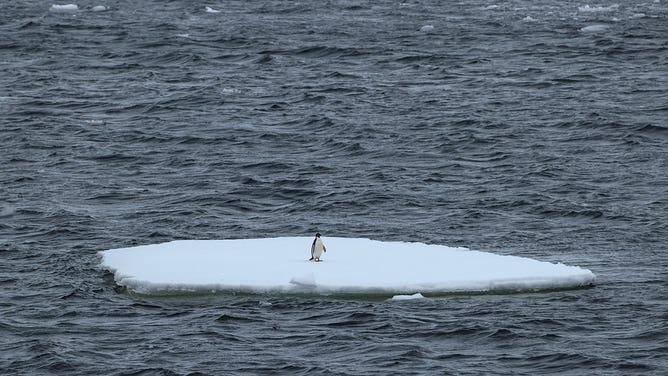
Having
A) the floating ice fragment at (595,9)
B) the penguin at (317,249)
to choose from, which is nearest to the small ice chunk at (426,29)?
the floating ice fragment at (595,9)

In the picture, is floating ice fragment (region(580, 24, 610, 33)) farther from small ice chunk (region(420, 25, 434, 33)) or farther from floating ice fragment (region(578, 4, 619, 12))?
small ice chunk (region(420, 25, 434, 33))

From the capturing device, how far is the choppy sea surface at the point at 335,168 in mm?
31750

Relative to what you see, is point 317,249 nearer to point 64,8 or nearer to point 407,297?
point 407,297

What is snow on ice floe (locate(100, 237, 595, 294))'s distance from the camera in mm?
33500

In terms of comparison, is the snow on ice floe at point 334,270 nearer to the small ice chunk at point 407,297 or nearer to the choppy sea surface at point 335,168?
the small ice chunk at point 407,297

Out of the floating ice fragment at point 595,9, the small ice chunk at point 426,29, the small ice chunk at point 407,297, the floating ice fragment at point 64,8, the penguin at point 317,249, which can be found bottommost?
the floating ice fragment at point 64,8

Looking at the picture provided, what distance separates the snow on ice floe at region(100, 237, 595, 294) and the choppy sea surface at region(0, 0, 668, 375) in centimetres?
46

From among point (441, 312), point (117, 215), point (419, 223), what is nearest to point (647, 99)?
point (419, 223)

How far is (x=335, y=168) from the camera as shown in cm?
5134

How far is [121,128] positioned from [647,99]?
22.0 metres

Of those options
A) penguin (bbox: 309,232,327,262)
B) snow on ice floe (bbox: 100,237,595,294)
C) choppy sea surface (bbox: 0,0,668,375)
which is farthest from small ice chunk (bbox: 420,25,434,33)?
penguin (bbox: 309,232,327,262)

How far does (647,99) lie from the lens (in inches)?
2376

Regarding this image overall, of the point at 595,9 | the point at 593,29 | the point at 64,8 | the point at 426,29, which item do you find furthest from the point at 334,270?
the point at 64,8

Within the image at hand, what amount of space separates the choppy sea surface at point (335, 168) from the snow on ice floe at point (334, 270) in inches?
18.2
